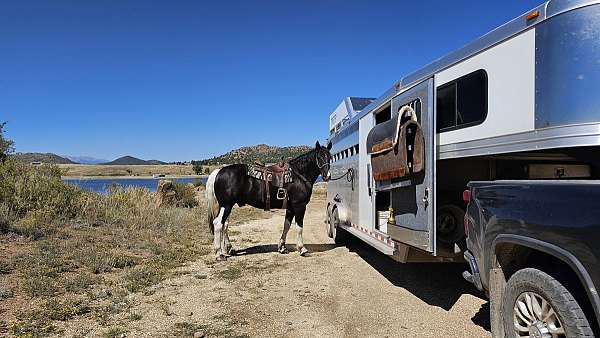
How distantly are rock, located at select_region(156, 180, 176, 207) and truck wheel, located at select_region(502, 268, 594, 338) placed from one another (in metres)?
16.5

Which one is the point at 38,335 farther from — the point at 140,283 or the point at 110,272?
the point at 110,272

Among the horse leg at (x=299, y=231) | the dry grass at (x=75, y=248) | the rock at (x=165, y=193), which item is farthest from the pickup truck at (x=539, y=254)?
the rock at (x=165, y=193)

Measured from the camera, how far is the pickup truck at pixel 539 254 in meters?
2.56

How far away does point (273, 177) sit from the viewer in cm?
957

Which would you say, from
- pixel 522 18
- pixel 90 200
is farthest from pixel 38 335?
pixel 90 200

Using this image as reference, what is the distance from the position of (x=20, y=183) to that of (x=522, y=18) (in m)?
11.9

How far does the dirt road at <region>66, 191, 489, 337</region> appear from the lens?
16.0 ft

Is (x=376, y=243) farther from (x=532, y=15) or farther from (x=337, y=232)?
(x=532, y=15)

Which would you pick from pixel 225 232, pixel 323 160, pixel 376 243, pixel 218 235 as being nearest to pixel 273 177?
pixel 323 160

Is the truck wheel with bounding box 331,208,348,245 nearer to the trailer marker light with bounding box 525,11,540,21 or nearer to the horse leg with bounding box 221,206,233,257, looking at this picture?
the horse leg with bounding box 221,206,233,257

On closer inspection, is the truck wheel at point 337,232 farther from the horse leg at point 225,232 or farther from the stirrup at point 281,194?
the horse leg at point 225,232

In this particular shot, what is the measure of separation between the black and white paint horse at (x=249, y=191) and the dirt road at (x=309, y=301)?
0.59m

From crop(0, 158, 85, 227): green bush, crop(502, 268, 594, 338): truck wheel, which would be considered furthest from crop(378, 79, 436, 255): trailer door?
crop(0, 158, 85, 227): green bush

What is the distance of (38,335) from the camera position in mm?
4496
